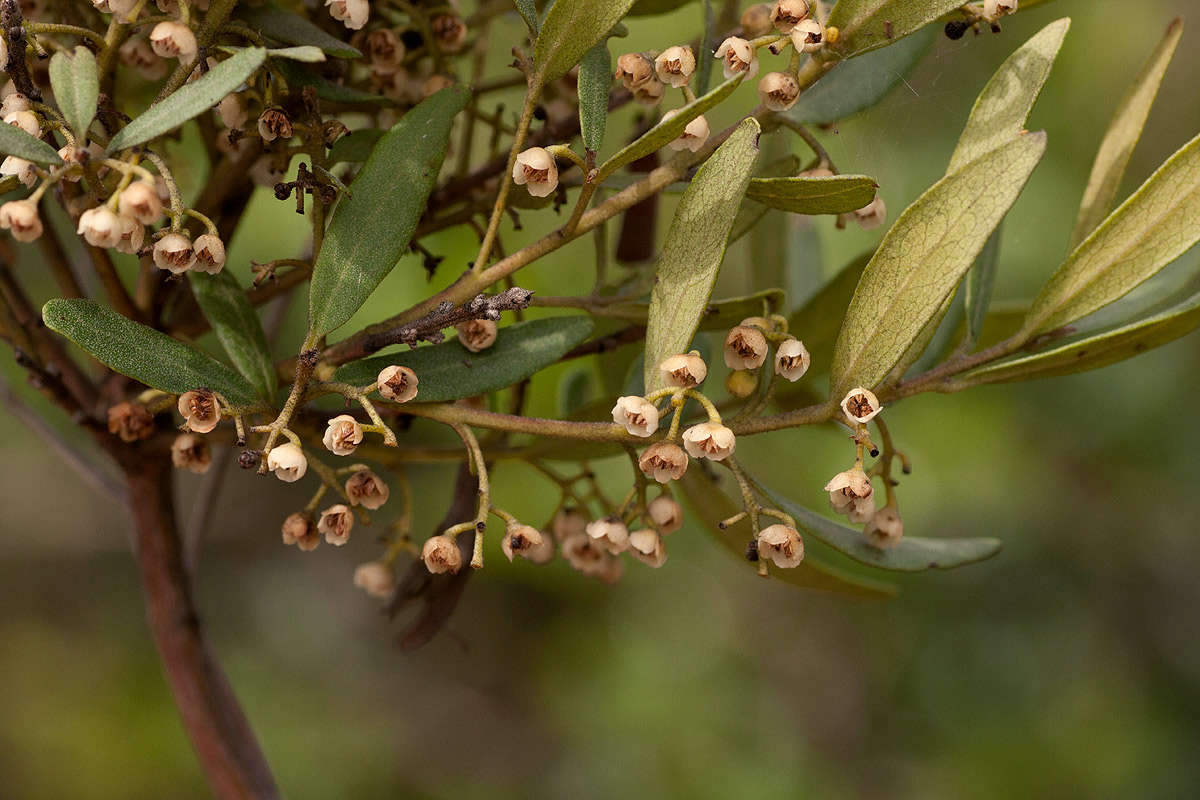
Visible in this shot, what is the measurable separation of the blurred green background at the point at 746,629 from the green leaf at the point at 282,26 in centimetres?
109

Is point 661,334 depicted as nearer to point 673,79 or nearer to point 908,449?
point 673,79

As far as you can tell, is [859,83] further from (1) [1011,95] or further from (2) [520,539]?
(2) [520,539]

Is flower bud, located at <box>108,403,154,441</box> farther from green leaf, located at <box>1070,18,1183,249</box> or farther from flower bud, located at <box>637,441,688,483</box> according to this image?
green leaf, located at <box>1070,18,1183,249</box>

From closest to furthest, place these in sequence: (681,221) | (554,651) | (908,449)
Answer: (681,221) < (908,449) < (554,651)

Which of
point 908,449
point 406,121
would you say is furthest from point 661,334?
point 908,449

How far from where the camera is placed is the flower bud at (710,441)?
0.51m

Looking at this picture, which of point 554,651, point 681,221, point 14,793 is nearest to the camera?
point 681,221

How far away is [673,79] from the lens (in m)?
0.55

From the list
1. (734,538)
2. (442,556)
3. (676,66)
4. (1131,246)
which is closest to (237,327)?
(442,556)

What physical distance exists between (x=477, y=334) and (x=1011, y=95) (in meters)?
0.30

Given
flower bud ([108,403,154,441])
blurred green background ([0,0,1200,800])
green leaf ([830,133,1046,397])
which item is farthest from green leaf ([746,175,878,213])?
blurred green background ([0,0,1200,800])

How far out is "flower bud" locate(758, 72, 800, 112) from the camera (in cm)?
53

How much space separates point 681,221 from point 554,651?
2.34 metres

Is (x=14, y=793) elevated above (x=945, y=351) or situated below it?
below
